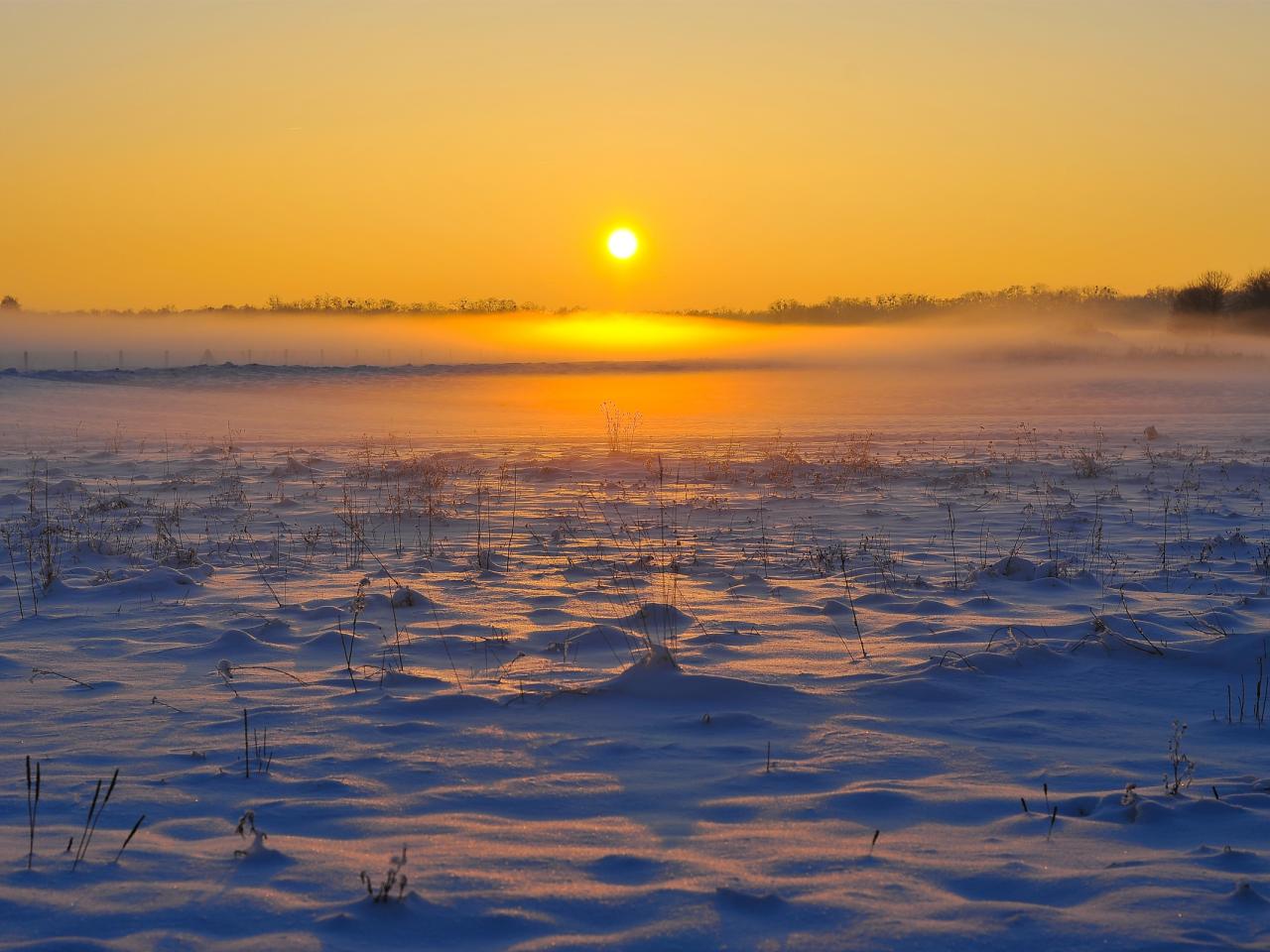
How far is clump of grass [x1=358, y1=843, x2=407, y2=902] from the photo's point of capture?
3.64 meters

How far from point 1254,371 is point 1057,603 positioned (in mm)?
56782

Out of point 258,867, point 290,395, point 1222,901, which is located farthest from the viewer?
point 290,395

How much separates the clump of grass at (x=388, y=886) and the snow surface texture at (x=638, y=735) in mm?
19

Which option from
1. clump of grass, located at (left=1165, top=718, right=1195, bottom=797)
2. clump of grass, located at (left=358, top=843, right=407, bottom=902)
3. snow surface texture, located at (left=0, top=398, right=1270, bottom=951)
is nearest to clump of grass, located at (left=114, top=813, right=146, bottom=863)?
snow surface texture, located at (left=0, top=398, right=1270, bottom=951)

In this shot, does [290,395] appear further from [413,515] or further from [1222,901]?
[1222,901]

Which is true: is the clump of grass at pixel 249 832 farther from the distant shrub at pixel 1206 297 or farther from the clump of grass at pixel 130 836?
the distant shrub at pixel 1206 297

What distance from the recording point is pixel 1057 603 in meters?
8.38

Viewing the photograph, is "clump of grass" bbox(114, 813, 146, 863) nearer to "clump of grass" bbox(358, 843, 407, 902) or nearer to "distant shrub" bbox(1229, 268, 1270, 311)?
"clump of grass" bbox(358, 843, 407, 902)

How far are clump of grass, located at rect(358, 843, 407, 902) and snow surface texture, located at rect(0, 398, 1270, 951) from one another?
19mm

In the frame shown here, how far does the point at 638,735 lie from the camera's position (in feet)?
18.1

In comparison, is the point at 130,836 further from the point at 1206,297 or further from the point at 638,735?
the point at 1206,297

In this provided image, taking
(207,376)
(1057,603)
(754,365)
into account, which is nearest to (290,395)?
(207,376)

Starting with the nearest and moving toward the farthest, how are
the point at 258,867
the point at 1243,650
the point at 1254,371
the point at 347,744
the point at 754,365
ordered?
the point at 258,867, the point at 347,744, the point at 1243,650, the point at 1254,371, the point at 754,365

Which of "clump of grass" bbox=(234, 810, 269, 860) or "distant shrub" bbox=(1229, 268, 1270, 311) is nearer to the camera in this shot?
"clump of grass" bbox=(234, 810, 269, 860)
